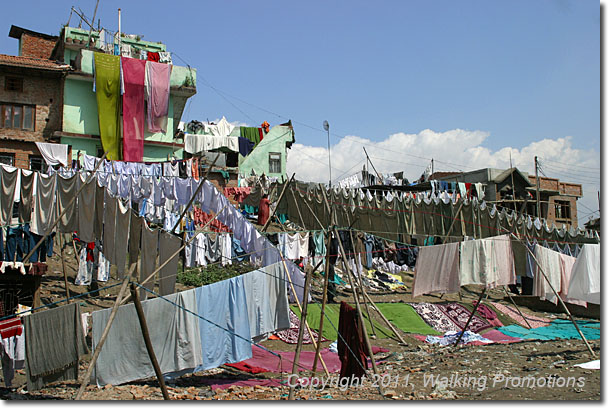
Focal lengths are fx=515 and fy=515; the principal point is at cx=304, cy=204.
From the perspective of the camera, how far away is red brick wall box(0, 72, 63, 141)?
2525 centimetres

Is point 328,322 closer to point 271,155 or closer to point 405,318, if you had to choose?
point 405,318

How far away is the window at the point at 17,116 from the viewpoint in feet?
81.9

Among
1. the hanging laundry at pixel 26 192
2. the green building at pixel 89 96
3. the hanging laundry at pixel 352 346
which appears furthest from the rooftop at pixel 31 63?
the hanging laundry at pixel 352 346

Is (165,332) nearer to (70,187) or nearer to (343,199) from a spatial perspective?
(70,187)

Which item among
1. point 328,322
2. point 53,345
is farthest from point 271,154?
point 53,345

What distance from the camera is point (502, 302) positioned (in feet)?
63.1

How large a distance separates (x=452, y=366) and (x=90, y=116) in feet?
76.2

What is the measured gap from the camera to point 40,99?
26219 millimetres

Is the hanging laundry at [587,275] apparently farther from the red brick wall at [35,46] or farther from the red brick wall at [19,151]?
the red brick wall at [35,46]

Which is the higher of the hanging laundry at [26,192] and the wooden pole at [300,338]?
the hanging laundry at [26,192]

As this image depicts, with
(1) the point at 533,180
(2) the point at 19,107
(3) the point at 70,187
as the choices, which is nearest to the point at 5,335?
(3) the point at 70,187

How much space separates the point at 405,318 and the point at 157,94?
18.8 m

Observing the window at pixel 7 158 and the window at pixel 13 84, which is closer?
the window at pixel 7 158

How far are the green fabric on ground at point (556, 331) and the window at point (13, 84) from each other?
24476mm
